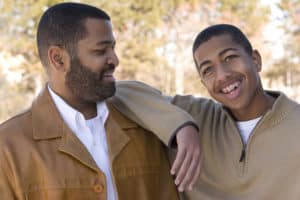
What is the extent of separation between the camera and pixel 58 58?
1.96 metres

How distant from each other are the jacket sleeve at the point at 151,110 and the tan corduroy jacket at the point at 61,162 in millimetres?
75

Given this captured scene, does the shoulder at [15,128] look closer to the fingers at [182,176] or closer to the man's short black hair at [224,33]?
the fingers at [182,176]

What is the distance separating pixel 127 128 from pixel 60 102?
0.87 feet

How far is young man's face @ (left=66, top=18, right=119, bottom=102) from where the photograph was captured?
6.19 ft

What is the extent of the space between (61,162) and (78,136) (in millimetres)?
139

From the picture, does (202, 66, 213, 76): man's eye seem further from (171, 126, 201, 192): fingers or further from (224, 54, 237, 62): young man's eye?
(171, 126, 201, 192): fingers

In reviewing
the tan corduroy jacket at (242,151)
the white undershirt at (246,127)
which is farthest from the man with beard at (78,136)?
→ the white undershirt at (246,127)

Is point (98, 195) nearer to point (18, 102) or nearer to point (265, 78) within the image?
point (18, 102)

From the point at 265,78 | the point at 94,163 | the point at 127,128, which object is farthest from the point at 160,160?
the point at 265,78

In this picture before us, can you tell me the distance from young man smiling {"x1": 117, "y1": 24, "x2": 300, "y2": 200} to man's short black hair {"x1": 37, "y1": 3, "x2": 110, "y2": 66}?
0.31 metres

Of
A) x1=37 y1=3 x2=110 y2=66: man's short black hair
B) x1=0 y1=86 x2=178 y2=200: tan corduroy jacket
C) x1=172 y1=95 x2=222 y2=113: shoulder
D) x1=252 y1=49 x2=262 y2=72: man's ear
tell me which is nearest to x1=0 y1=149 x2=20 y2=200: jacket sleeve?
x1=0 y1=86 x2=178 y2=200: tan corduroy jacket

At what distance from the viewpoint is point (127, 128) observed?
1.97m

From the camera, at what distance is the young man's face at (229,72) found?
6.90ft

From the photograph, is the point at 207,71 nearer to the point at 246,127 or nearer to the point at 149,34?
the point at 246,127
